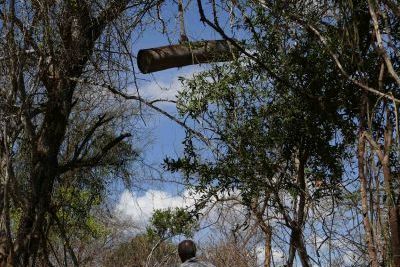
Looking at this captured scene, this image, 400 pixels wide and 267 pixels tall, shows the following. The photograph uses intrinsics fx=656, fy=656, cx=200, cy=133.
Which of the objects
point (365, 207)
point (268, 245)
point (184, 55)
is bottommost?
point (365, 207)

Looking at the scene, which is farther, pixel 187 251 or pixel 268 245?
pixel 268 245

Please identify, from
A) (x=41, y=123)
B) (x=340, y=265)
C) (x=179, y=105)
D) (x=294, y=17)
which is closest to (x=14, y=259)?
(x=41, y=123)

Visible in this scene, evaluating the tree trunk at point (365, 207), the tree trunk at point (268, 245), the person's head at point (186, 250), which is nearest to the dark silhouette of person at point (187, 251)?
the person's head at point (186, 250)

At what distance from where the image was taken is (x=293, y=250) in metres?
5.37

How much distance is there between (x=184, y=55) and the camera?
6109 millimetres

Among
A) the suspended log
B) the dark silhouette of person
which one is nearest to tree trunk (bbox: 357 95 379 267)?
the dark silhouette of person

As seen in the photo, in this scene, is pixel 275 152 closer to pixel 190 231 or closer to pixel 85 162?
pixel 190 231

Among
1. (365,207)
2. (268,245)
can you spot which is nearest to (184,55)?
(268,245)

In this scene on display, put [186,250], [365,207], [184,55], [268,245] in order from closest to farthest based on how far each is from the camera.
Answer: [365,207]
[186,250]
[184,55]
[268,245]

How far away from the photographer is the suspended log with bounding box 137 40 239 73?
18.7 ft

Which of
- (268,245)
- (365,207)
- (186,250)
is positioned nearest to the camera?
(365,207)

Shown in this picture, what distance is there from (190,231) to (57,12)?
7.99 feet

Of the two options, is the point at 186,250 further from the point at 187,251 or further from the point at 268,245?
the point at 268,245

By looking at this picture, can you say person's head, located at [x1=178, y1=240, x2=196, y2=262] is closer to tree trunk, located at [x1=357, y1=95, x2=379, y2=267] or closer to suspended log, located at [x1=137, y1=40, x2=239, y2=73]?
tree trunk, located at [x1=357, y1=95, x2=379, y2=267]
